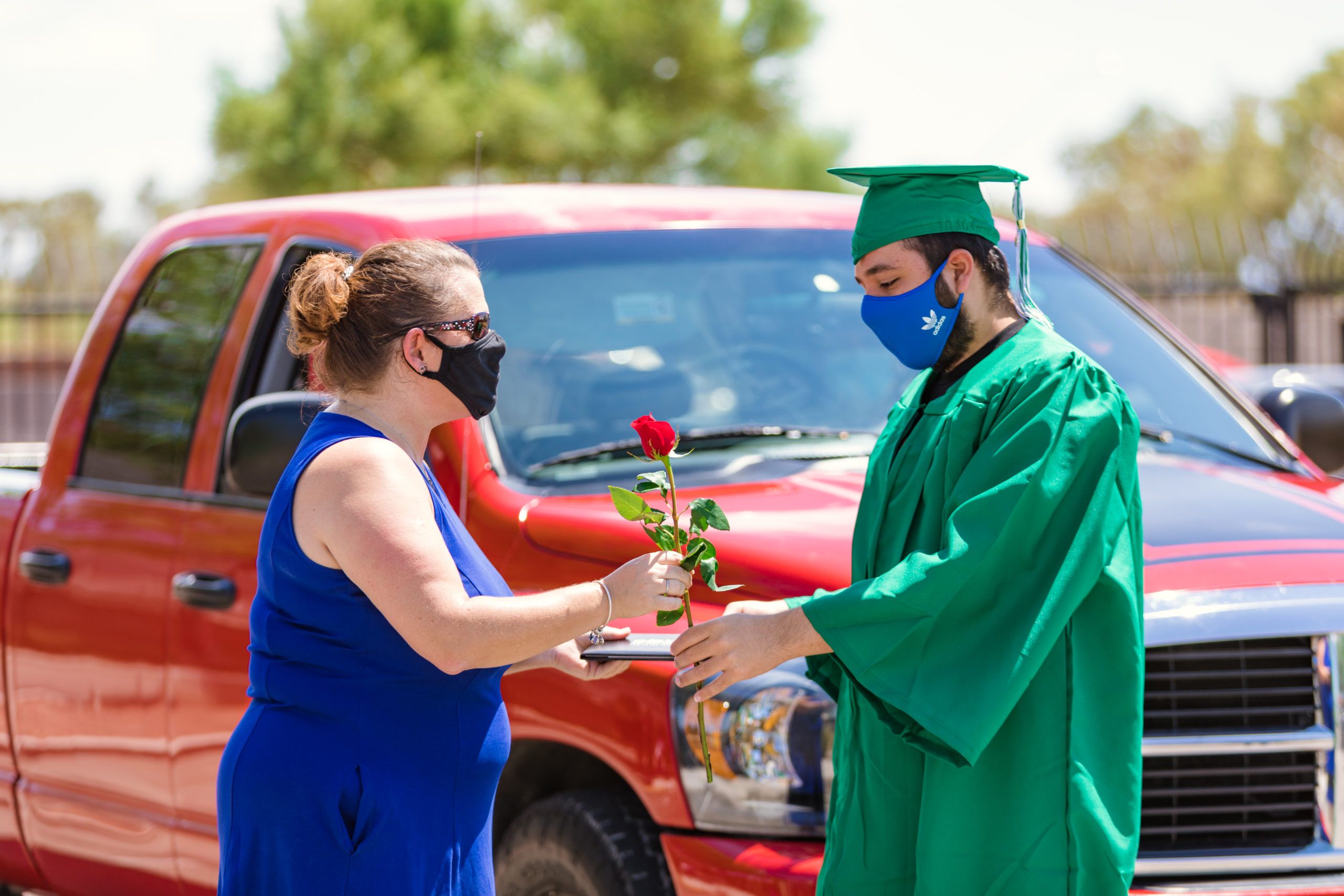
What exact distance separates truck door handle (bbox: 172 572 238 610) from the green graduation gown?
71.7 inches

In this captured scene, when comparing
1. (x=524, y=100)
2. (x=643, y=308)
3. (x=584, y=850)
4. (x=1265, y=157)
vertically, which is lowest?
(x=584, y=850)

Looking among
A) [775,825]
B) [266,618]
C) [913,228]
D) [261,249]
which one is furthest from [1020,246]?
[261,249]

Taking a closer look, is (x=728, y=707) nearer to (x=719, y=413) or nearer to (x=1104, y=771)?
(x=1104, y=771)

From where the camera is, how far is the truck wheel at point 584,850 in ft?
9.98

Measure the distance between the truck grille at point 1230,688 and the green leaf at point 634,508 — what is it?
1.01m

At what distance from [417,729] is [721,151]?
108 ft

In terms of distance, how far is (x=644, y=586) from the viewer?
97.3 inches

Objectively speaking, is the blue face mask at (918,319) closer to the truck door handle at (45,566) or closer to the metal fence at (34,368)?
the truck door handle at (45,566)

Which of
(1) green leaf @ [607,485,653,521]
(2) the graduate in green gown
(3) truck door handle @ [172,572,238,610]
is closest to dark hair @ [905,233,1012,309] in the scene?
(2) the graduate in green gown

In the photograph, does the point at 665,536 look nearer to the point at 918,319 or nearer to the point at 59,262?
the point at 918,319

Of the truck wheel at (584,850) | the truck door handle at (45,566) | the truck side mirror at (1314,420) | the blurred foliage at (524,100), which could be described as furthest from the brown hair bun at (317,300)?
the blurred foliage at (524,100)

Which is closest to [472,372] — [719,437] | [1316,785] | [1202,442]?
[719,437]

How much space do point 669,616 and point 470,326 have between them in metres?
0.56

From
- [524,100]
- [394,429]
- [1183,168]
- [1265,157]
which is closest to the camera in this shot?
[394,429]
